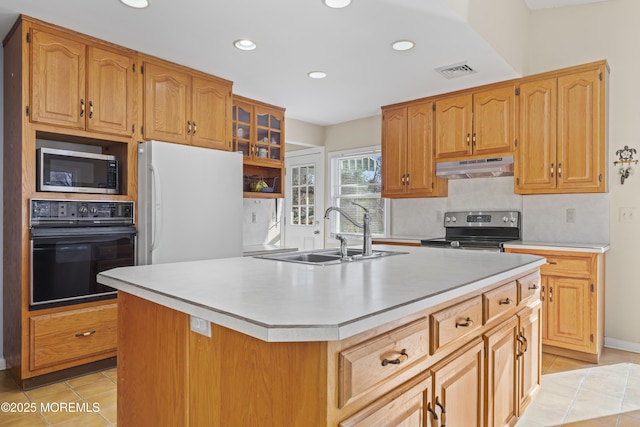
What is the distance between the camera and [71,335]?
105 inches

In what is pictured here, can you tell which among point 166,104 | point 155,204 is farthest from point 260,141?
point 155,204

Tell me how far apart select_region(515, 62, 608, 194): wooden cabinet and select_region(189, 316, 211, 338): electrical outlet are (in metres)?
3.39

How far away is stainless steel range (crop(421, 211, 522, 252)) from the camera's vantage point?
12.5 feet

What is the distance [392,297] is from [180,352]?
2.28 feet

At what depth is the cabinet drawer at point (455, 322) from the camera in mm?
1305

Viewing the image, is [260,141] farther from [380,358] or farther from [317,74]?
[380,358]

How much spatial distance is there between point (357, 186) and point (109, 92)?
3.31m

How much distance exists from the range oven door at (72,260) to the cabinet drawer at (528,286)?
2.66m

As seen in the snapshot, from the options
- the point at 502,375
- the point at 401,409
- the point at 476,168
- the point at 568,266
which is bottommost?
the point at 502,375

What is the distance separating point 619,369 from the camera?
296 centimetres

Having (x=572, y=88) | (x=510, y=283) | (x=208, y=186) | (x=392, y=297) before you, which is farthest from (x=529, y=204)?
(x=392, y=297)

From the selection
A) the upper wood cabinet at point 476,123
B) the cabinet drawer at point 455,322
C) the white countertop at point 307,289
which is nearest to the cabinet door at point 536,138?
the upper wood cabinet at point 476,123

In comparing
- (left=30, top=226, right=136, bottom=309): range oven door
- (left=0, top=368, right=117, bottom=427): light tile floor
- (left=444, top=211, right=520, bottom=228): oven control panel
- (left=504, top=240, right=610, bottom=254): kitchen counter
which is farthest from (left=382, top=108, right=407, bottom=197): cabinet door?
(left=0, top=368, right=117, bottom=427): light tile floor

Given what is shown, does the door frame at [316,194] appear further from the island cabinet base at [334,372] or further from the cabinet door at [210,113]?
the island cabinet base at [334,372]
